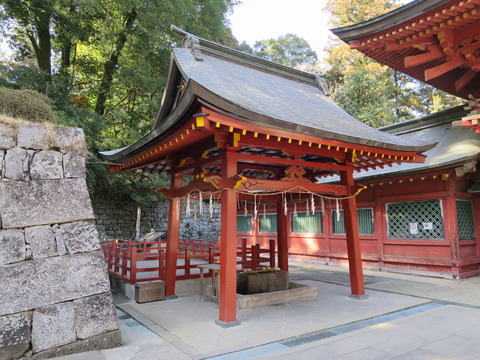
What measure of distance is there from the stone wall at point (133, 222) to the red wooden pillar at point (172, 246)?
28.7 feet

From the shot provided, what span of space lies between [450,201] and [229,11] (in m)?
16.8

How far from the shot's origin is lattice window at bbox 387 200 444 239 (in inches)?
364

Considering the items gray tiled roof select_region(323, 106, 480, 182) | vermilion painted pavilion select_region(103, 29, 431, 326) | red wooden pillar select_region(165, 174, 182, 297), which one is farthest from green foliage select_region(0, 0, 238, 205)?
gray tiled roof select_region(323, 106, 480, 182)

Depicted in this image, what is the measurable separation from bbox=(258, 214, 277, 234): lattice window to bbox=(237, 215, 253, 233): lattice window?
75cm

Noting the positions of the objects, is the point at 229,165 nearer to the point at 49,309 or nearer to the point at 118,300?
the point at 49,309

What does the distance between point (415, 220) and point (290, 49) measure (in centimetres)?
3251

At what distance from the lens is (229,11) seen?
19.2 m

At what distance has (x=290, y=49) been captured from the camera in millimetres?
37156

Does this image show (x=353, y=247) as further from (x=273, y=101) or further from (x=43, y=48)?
(x=43, y=48)

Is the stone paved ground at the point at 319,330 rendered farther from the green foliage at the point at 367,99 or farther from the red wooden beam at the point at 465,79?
the green foliage at the point at 367,99

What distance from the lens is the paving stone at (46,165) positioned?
4.29 m

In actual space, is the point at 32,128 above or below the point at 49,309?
above

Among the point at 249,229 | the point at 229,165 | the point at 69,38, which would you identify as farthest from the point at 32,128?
the point at 249,229

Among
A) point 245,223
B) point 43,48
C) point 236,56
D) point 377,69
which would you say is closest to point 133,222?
point 245,223
